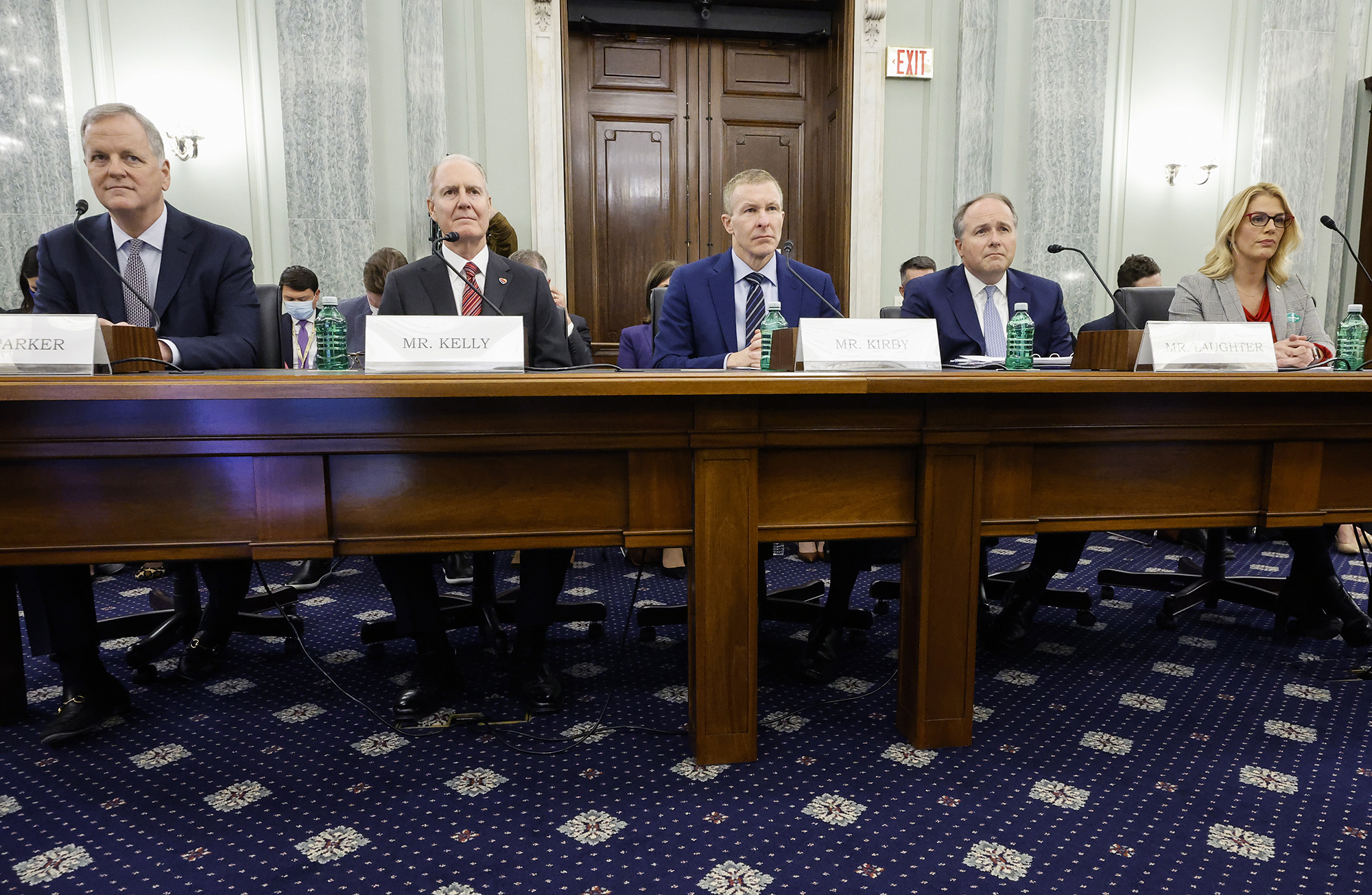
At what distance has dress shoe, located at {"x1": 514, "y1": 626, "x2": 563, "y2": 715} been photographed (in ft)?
5.87

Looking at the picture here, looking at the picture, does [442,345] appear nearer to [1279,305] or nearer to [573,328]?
[573,328]

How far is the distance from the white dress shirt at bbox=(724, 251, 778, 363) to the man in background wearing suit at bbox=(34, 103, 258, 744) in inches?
50.3

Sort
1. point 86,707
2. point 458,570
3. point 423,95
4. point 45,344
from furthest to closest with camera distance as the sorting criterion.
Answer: point 423,95, point 458,570, point 86,707, point 45,344

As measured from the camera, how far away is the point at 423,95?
4496 millimetres

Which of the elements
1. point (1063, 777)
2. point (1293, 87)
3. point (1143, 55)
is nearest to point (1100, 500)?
point (1063, 777)

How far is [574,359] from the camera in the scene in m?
3.11

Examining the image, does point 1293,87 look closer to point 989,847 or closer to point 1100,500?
point 1100,500

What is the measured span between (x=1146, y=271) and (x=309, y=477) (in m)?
4.01

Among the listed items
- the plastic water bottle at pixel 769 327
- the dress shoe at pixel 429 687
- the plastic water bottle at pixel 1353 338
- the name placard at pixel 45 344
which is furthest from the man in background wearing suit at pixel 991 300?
the name placard at pixel 45 344

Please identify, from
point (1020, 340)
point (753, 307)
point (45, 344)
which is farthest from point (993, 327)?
point (45, 344)

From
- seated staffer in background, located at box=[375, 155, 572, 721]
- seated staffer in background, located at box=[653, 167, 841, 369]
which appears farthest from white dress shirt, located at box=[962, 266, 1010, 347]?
seated staffer in background, located at box=[375, 155, 572, 721]

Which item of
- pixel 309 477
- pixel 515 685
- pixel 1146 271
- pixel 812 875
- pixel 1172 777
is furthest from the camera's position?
pixel 1146 271

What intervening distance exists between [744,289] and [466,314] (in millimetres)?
795

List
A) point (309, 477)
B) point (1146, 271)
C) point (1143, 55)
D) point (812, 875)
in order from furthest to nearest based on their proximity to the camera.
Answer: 1. point (1143, 55)
2. point (1146, 271)
3. point (309, 477)
4. point (812, 875)
